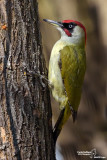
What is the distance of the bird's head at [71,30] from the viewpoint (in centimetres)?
446

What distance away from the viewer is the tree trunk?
3107mm

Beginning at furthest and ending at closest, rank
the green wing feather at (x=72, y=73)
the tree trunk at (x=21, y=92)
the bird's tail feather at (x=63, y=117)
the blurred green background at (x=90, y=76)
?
the blurred green background at (x=90, y=76)
the green wing feather at (x=72, y=73)
the bird's tail feather at (x=63, y=117)
the tree trunk at (x=21, y=92)

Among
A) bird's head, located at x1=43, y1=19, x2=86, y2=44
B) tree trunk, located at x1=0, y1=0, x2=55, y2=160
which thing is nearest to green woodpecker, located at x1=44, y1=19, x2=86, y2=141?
bird's head, located at x1=43, y1=19, x2=86, y2=44

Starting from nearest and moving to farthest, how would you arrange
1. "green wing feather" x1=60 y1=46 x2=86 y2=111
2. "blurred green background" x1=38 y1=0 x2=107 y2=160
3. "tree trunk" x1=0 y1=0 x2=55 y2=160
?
1. "tree trunk" x1=0 y1=0 x2=55 y2=160
2. "green wing feather" x1=60 y1=46 x2=86 y2=111
3. "blurred green background" x1=38 y1=0 x2=107 y2=160

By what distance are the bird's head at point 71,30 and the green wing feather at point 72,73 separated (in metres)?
0.32

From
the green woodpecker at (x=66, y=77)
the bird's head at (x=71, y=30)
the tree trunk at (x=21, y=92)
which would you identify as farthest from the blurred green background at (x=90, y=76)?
the tree trunk at (x=21, y=92)

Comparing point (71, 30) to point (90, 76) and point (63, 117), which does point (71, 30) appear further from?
point (90, 76)

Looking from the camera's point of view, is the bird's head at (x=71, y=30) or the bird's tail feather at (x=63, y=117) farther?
the bird's head at (x=71, y=30)

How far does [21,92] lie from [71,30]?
1.69 m

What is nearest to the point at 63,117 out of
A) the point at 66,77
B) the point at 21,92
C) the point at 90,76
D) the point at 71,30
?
the point at 66,77

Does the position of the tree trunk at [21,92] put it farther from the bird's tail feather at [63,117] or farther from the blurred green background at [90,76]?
the blurred green background at [90,76]

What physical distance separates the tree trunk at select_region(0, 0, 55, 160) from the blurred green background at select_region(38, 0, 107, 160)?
7.49ft

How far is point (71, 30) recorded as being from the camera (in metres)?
4.52

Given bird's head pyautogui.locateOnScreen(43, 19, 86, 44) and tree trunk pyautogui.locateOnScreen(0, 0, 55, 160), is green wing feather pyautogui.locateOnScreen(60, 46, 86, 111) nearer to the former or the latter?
bird's head pyautogui.locateOnScreen(43, 19, 86, 44)
